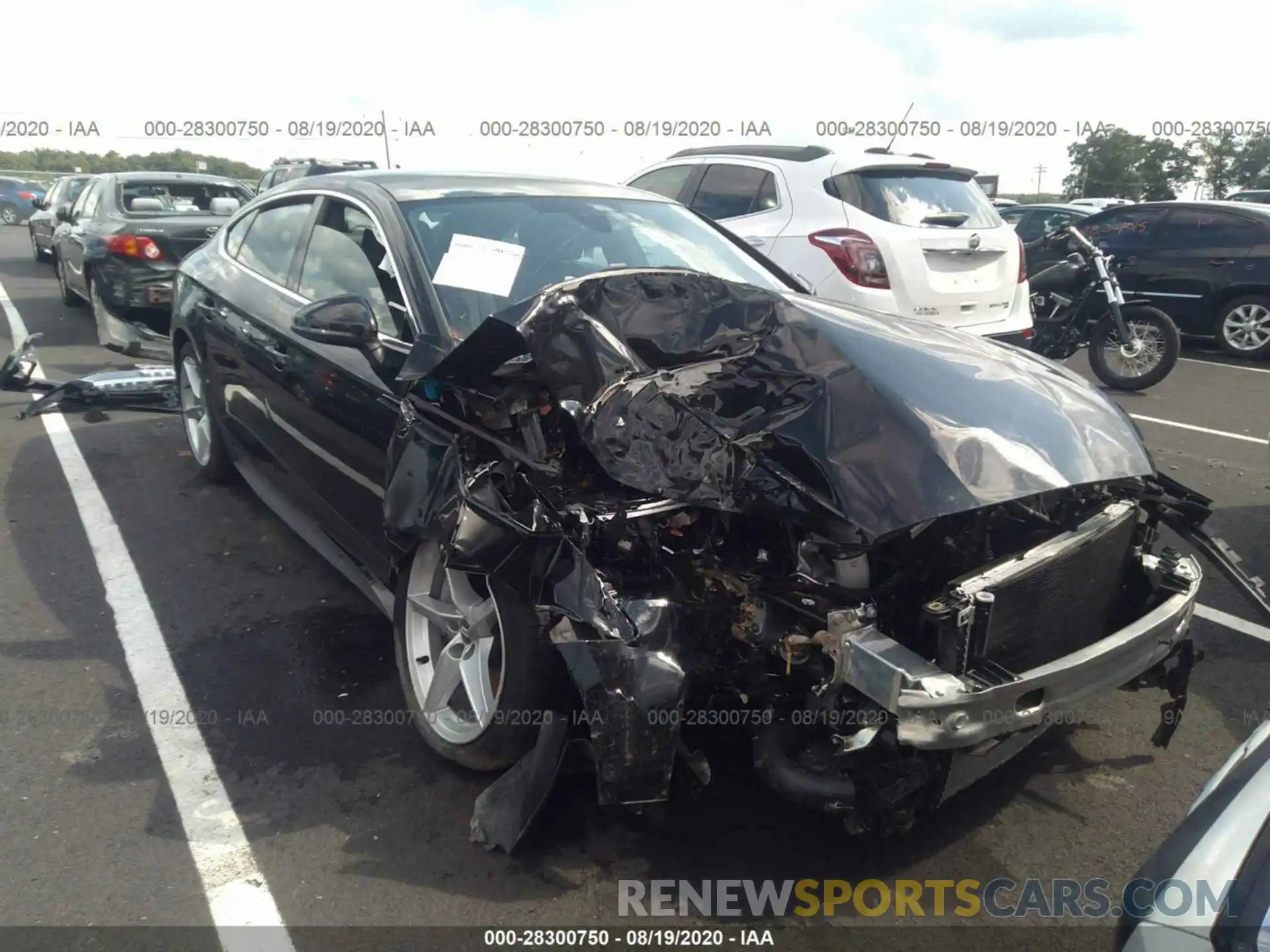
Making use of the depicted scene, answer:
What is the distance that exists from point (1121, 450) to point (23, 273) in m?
18.4

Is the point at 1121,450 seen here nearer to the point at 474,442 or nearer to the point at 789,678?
the point at 789,678

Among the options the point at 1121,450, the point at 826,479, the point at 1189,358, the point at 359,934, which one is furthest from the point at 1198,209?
the point at 359,934

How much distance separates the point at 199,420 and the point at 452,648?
132 inches

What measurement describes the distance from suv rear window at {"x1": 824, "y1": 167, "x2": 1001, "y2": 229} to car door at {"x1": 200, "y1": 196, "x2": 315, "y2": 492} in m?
3.78

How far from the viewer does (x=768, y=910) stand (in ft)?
8.13

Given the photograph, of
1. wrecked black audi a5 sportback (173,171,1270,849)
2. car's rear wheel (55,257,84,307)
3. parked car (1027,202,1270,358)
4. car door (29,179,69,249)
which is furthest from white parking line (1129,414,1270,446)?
car door (29,179,69,249)

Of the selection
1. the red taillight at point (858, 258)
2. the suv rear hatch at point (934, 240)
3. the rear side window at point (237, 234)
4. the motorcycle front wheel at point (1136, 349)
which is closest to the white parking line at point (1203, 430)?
the motorcycle front wheel at point (1136, 349)

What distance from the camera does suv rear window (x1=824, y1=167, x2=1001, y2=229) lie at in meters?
6.44

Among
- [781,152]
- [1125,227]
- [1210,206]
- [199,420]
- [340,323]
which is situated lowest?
[199,420]

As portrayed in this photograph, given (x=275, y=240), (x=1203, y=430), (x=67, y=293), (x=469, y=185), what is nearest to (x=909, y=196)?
(x=1203, y=430)

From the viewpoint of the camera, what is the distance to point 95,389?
20.4ft

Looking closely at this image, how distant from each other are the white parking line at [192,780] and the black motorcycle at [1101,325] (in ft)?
25.0

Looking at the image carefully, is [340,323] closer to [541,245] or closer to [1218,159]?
[541,245]

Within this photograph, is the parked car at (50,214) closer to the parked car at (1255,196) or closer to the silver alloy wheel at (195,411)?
the silver alloy wheel at (195,411)
